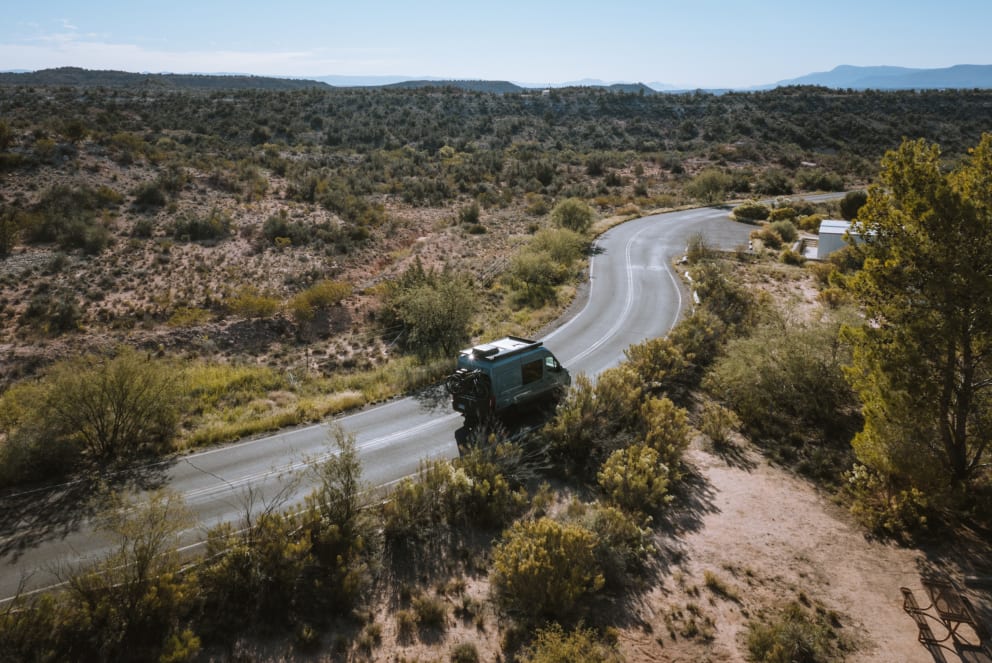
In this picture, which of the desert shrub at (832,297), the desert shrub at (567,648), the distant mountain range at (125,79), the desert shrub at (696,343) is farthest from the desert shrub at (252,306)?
the distant mountain range at (125,79)

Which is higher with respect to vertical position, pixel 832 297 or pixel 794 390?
pixel 832 297

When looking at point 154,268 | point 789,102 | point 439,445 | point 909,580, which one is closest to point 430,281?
point 439,445

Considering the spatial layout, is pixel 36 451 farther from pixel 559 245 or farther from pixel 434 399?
pixel 559 245

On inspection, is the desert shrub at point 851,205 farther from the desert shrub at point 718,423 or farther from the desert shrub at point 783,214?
the desert shrub at point 718,423

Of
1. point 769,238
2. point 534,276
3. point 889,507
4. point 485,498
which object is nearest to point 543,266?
point 534,276

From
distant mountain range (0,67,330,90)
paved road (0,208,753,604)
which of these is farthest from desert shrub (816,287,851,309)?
distant mountain range (0,67,330,90)

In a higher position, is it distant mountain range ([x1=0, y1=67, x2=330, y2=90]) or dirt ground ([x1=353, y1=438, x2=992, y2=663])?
distant mountain range ([x1=0, y1=67, x2=330, y2=90])

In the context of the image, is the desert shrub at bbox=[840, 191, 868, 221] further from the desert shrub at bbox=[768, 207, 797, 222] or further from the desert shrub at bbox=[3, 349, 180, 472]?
the desert shrub at bbox=[3, 349, 180, 472]
